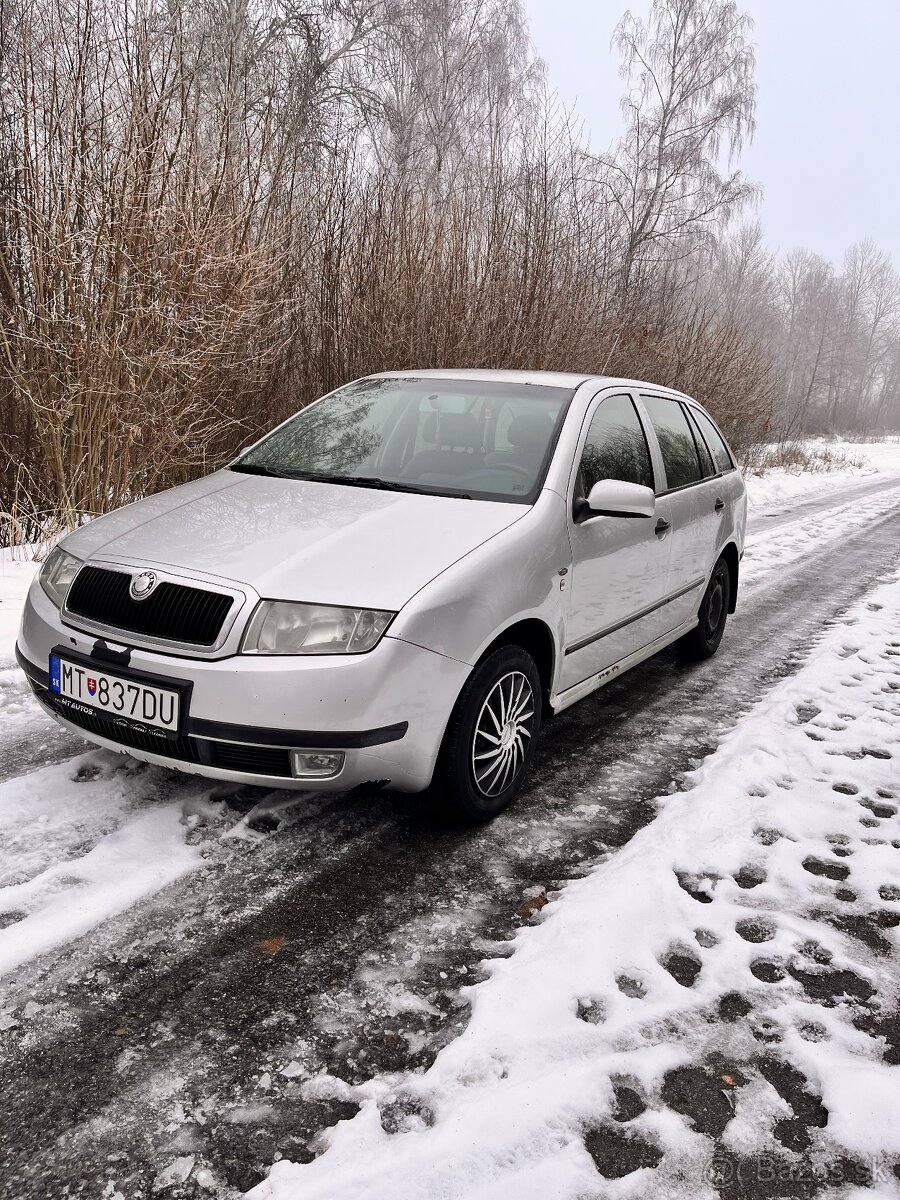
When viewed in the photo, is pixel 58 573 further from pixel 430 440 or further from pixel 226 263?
pixel 226 263

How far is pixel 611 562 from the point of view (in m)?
3.83

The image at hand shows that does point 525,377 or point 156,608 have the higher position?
point 525,377

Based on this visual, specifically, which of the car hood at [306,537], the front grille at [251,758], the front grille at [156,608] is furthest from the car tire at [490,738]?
the front grille at [156,608]

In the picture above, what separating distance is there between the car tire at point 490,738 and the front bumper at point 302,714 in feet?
0.42

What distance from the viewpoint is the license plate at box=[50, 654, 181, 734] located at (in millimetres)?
2680

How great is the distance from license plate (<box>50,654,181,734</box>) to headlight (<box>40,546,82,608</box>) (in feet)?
0.89

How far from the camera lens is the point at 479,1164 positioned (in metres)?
1.80

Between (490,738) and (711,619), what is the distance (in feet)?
9.37

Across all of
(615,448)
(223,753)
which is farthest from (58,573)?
(615,448)

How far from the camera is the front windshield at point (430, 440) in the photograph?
11.8ft

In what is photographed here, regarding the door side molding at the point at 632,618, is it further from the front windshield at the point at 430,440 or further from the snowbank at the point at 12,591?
the snowbank at the point at 12,591

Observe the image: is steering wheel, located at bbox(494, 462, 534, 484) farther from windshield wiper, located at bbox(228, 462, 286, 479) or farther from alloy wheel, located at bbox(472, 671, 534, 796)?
windshield wiper, located at bbox(228, 462, 286, 479)

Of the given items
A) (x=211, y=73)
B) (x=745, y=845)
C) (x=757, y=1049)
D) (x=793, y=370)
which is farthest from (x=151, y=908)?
(x=793, y=370)

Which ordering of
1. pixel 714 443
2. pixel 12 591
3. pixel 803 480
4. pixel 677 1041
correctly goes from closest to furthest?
1. pixel 677 1041
2. pixel 12 591
3. pixel 714 443
4. pixel 803 480
